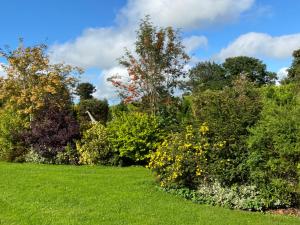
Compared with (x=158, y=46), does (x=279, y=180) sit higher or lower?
lower

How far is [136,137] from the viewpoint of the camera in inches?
551

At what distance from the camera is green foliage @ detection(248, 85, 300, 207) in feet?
27.0

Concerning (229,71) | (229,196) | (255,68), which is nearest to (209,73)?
(229,71)

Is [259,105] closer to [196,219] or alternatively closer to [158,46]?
[196,219]

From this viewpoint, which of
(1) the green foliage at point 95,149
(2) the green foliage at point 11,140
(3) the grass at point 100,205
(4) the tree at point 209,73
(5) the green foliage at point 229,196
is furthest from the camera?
(4) the tree at point 209,73

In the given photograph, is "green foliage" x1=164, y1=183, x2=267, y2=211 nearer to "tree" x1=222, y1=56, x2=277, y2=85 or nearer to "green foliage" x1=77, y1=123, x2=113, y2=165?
"green foliage" x1=77, y1=123, x2=113, y2=165

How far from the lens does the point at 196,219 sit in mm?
7254

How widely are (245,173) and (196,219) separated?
2.15 metres

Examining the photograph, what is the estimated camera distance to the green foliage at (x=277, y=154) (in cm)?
824

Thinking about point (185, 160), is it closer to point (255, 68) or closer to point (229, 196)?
point (229, 196)

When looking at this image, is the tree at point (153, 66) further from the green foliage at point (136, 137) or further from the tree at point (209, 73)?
the tree at point (209, 73)

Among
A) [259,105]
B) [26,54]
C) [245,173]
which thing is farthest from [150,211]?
[26,54]

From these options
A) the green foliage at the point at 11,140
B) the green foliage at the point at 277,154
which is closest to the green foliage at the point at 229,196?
the green foliage at the point at 277,154

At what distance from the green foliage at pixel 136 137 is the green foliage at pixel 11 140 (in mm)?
3608
